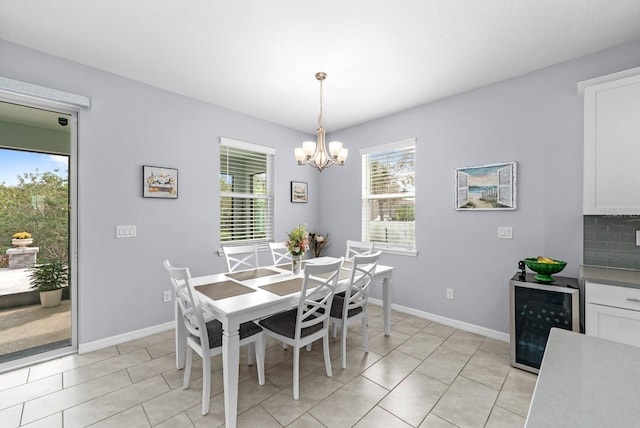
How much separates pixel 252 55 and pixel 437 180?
2428mm

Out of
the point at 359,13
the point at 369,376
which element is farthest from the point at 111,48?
the point at 369,376

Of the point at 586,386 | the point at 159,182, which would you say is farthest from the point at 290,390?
the point at 159,182

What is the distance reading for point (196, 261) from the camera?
3.38 metres

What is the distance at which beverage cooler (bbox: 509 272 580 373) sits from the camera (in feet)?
7.22

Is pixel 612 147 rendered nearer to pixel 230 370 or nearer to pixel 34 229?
pixel 230 370

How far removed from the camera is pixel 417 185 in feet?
11.8

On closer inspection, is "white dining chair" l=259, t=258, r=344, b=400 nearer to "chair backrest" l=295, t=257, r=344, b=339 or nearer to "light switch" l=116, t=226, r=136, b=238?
"chair backrest" l=295, t=257, r=344, b=339

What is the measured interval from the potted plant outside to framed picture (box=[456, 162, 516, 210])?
4.15 meters

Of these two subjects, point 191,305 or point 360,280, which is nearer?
point 191,305

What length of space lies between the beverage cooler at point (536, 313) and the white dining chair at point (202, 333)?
7.04 feet

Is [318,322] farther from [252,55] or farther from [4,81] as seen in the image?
[4,81]

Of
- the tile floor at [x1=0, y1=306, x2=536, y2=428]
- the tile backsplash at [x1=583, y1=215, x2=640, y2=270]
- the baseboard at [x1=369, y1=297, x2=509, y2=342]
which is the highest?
the tile backsplash at [x1=583, y1=215, x2=640, y2=270]

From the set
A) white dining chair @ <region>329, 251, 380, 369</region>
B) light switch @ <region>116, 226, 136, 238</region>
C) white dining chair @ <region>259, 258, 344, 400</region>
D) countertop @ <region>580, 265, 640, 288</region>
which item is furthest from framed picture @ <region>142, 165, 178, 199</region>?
countertop @ <region>580, 265, 640, 288</region>

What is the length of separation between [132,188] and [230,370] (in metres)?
2.20
